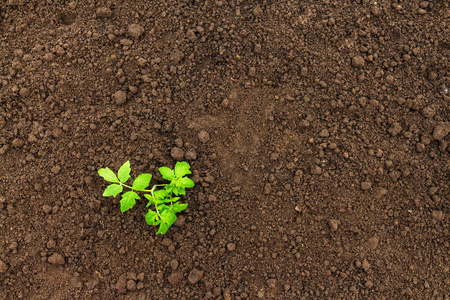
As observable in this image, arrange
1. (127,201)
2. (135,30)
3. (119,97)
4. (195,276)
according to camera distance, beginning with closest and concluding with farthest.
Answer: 1. (127,201)
2. (195,276)
3. (119,97)
4. (135,30)

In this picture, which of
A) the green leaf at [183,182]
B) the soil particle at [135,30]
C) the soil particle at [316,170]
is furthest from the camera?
the soil particle at [135,30]

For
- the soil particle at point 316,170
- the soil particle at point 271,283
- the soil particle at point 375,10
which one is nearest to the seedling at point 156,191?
the soil particle at point 271,283

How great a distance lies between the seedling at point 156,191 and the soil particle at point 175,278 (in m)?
0.39

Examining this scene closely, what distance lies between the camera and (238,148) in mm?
2938

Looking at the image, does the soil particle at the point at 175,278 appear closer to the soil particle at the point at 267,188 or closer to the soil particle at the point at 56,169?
the soil particle at the point at 267,188

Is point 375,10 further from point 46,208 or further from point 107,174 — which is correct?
point 46,208

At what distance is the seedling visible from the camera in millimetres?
2506

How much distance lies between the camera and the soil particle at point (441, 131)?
2.90 metres

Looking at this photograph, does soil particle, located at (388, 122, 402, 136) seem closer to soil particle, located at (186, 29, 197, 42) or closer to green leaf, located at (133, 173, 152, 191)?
soil particle, located at (186, 29, 197, 42)

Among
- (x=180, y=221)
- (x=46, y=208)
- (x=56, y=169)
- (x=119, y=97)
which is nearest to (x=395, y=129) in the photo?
(x=180, y=221)

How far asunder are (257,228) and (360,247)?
81 centimetres

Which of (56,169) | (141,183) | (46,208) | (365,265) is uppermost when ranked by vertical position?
(141,183)

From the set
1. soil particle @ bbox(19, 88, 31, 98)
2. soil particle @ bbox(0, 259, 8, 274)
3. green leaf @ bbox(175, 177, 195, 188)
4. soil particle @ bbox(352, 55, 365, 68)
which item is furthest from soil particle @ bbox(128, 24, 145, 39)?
soil particle @ bbox(0, 259, 8, 274)

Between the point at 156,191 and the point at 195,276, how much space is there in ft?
2.36
